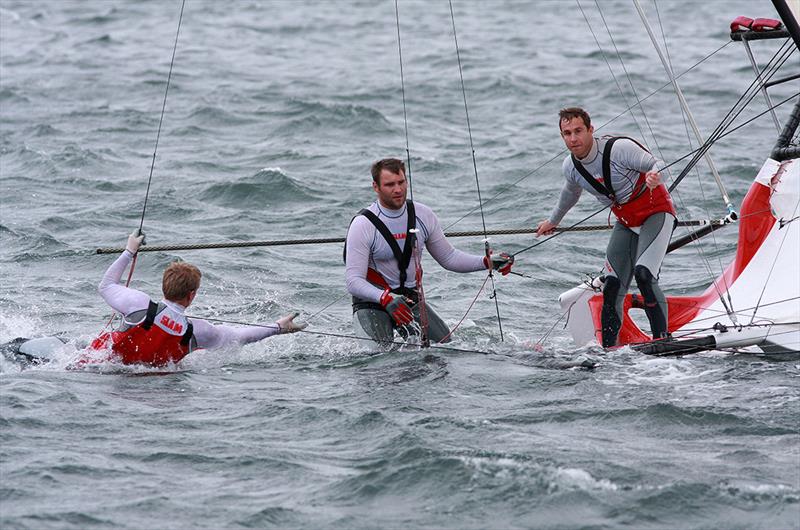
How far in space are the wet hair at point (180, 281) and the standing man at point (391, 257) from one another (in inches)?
40.5

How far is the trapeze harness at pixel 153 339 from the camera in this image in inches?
297

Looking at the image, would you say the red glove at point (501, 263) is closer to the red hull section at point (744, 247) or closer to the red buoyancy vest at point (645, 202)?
the red buoyancy vest at point (645, 202)

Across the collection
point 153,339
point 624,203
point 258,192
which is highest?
point 258,192

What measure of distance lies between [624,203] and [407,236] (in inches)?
57.0

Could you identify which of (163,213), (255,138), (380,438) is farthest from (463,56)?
(380,438)

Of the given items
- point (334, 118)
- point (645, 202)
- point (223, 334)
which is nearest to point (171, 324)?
point (223, 334)

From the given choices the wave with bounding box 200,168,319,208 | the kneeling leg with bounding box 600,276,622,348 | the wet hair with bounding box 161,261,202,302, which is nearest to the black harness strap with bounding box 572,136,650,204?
the kneeling leg with bounding box 600,276,622,348

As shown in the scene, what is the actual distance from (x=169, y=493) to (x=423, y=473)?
1206 millimetres

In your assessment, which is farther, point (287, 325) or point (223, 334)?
point (223, 334)

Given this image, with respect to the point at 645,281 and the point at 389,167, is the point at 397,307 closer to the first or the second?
the point at 389,167

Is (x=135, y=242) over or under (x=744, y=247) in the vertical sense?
over

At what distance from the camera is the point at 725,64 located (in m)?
23.2

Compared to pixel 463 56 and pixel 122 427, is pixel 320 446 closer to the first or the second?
pixel 122 427

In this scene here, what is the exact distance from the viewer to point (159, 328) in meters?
7.55
